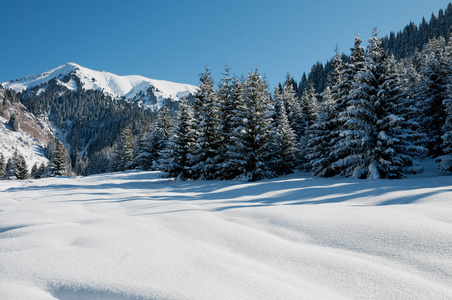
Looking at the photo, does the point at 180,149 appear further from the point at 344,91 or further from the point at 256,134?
the point at 344,91

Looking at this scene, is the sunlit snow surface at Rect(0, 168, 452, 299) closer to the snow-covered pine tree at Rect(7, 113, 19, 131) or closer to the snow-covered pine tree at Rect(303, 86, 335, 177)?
the snow-covered pine tree at Rect(303, 86, 335, 177)

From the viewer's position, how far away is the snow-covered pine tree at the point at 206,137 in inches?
755

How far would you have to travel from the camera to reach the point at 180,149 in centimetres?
2031

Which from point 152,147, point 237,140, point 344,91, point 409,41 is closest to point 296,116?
point 344,91

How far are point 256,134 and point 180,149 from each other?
654cm

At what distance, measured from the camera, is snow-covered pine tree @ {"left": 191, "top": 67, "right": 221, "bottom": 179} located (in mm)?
19172

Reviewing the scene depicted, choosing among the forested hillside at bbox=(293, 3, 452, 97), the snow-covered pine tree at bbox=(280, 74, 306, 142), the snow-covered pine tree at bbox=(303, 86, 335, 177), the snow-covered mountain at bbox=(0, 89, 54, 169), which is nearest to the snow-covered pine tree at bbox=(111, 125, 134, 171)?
the snow-covered pine tree at bbox=(280, 74, 306, 142)

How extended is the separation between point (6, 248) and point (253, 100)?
1837 cm

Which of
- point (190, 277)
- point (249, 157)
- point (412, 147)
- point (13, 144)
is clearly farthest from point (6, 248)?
point (13, 144)

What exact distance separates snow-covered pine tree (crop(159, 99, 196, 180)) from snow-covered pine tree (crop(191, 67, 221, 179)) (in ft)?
1.96

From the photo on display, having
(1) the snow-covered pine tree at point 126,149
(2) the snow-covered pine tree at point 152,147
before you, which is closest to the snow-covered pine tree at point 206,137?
(2) the snow-covered pine tree at point 152,147

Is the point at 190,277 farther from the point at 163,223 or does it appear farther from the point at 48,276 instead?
the point at 163,223

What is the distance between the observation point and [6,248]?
113 inches

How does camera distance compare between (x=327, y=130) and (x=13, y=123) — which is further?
(x=13, y=123)
